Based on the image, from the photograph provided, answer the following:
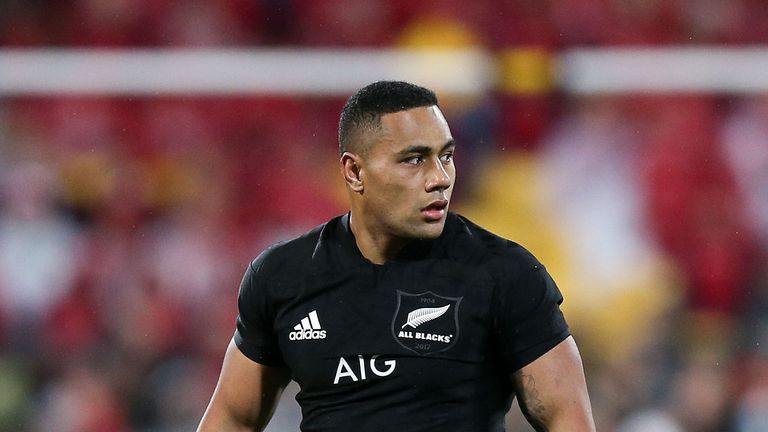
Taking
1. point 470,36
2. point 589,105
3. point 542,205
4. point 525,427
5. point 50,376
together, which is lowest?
point 525,427

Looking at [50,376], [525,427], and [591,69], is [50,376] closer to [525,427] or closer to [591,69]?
[525,427]

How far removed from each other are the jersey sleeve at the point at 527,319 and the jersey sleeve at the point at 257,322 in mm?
533

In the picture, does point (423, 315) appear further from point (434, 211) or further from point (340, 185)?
point (340, 185)

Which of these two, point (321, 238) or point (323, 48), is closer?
point (321, 238)

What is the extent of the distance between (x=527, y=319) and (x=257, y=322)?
24.7 inches

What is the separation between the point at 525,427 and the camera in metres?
5.04

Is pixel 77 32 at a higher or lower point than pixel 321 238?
higher

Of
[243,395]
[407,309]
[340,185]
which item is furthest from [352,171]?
[340,185]

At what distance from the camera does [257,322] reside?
107 inches

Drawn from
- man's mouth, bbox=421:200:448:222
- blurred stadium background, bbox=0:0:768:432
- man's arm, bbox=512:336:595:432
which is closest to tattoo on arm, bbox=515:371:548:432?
man's arm, bbox=512:336:595:432

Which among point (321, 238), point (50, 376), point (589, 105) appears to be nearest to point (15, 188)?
point (50, 376)

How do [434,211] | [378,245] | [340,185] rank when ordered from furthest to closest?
1. [340,185]
2. [378,245]
3. [434,211]

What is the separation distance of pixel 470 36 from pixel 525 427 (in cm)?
197

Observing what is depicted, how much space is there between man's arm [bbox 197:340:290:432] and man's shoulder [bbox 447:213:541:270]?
52 centimetres
